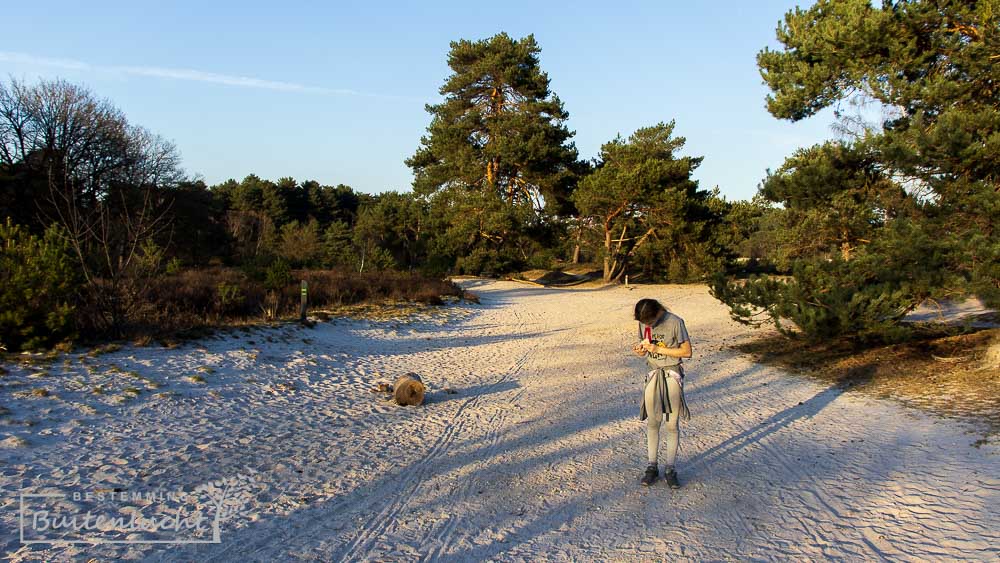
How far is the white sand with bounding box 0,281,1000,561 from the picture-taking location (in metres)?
4.28

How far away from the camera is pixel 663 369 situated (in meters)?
5.32

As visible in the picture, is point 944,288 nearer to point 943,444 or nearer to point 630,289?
point 943,444

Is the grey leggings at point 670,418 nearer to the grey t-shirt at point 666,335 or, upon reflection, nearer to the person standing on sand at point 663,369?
the person standing on sand at point 663,369

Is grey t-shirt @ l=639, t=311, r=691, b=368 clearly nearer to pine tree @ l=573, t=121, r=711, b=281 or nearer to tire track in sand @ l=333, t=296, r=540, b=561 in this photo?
tire track in sand @ l=333, t=296, r=540, b=561

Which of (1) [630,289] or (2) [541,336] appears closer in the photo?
(2) [541,336]

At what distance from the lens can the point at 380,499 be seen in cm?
508

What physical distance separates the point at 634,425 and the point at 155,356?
7.40 m

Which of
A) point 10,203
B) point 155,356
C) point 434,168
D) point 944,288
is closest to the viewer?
point 155,356

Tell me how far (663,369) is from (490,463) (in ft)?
7.17

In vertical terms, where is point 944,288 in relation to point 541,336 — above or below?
above

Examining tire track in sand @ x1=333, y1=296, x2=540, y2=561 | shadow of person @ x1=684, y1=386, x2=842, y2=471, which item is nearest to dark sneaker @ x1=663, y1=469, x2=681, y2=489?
shadow of person @ x1=684, y1=386, x2=842, y2=471

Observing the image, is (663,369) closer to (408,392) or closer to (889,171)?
(408,392)

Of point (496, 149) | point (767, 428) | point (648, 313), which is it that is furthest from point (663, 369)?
point (496, 149)

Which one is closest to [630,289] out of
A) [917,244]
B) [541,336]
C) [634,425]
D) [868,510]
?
[541,336]
